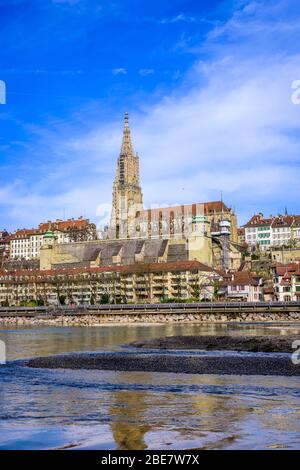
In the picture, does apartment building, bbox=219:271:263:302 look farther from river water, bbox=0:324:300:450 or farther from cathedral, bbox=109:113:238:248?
river water, bbox=0:324:300:450

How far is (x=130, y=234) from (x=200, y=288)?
69.2 metres

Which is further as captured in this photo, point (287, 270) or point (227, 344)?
point (287, 270)

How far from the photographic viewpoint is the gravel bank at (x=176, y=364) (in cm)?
2716

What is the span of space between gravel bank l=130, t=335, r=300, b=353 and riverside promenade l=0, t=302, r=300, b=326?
40.0m

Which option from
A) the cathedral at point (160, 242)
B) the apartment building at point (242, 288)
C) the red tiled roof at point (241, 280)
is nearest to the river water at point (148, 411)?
the apartment building at point (242, 288)

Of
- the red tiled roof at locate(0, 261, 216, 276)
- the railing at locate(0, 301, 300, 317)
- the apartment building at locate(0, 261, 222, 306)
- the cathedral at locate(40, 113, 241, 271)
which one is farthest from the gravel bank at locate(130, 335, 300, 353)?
the cathedral at locate(40, 113, 241, 271)

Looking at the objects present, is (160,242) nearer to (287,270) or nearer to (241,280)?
(241,280)

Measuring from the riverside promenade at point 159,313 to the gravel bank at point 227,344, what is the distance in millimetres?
39996

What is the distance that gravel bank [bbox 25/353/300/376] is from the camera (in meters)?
27.2

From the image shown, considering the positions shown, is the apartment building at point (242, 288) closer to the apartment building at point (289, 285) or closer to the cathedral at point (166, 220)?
the apartment building at point (289, 285)

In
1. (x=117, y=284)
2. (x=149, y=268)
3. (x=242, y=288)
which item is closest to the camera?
(x=242, y=288)

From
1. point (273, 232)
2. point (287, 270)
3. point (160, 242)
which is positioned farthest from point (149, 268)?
point (273, 232)

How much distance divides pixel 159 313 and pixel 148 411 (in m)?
77.6

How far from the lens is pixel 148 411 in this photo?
58.8ft
